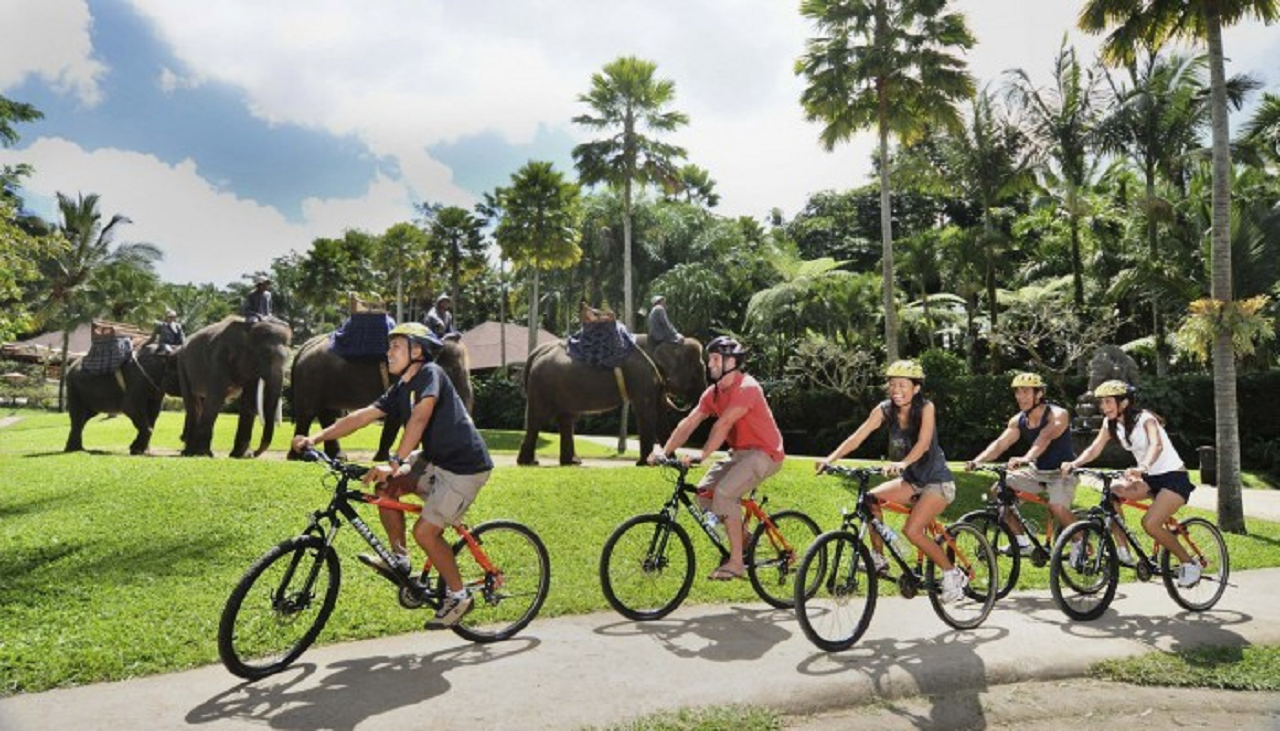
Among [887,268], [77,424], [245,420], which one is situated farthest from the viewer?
[887,268]

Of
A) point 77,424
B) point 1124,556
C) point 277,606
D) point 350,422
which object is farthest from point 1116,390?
point 77,424

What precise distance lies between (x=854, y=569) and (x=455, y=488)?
309 centimetres

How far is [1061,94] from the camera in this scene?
29.2 m

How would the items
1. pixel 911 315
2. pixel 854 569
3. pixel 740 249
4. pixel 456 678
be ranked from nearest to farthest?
pixel 456 678, pixel 854 569, pixel 911 315, pixel 740 249

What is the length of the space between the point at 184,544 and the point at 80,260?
44.4 m

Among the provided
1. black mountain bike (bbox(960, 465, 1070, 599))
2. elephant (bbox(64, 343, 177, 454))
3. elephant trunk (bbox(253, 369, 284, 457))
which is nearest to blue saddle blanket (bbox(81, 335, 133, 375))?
elephant (bbox(64, 343, 177, 454))

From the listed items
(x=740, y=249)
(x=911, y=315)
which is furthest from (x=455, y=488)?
(x=740, y=249)

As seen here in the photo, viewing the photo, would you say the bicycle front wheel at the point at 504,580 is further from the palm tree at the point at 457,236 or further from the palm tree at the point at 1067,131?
the palm tree at the point at 457,236

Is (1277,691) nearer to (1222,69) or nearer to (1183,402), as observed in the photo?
(1222,69)

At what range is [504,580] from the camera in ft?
20.4

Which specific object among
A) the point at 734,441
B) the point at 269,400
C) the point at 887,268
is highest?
the point at 887,268

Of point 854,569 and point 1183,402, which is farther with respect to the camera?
point 1183,402

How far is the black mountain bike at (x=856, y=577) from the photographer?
20.0ft

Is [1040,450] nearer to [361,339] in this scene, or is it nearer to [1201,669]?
[1201,669]
